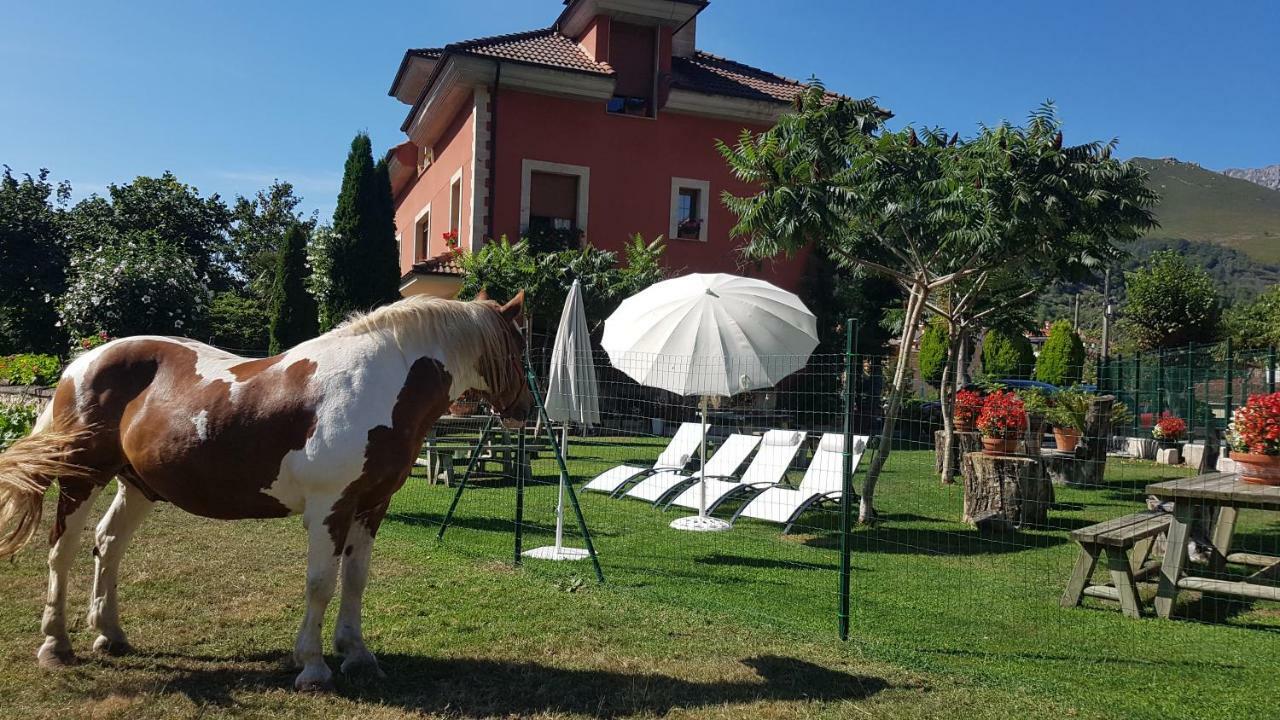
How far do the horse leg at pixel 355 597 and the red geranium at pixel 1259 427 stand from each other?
568cm

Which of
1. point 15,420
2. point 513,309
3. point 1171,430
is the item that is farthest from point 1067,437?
point 15,420

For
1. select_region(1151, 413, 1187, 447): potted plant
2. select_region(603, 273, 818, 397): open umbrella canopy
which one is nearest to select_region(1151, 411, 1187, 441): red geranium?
select_region(1151, 413, 1187, 447): potted plant

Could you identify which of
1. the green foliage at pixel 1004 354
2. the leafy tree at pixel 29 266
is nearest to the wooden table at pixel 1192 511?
the green foliage at pixel 1004 354

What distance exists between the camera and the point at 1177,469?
13078mm

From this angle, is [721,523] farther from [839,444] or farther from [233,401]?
[233,401]

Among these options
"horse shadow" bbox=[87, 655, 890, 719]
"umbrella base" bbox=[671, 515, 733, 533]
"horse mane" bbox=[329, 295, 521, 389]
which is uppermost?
"horse mane" bbox=[329, 295, 521, 389]

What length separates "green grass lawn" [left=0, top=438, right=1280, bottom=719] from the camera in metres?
3.81

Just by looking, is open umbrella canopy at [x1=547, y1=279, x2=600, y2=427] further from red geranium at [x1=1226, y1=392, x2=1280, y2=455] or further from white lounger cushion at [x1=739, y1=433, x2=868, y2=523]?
red geranium at [x1=1226, y1=392, x2=1280, y2=455]

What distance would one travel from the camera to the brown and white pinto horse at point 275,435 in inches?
149

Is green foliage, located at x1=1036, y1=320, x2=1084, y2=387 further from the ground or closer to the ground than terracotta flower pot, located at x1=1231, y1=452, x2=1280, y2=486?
further from the ground

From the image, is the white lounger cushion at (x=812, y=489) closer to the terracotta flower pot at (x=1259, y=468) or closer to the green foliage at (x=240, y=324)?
the terracotta flower pot at (x=1259, y=468)

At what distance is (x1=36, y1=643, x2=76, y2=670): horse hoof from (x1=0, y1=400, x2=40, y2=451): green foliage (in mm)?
5519

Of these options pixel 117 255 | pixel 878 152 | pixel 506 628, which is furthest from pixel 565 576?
pixel 117 255

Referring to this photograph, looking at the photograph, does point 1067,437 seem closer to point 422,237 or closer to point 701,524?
point 701,524
